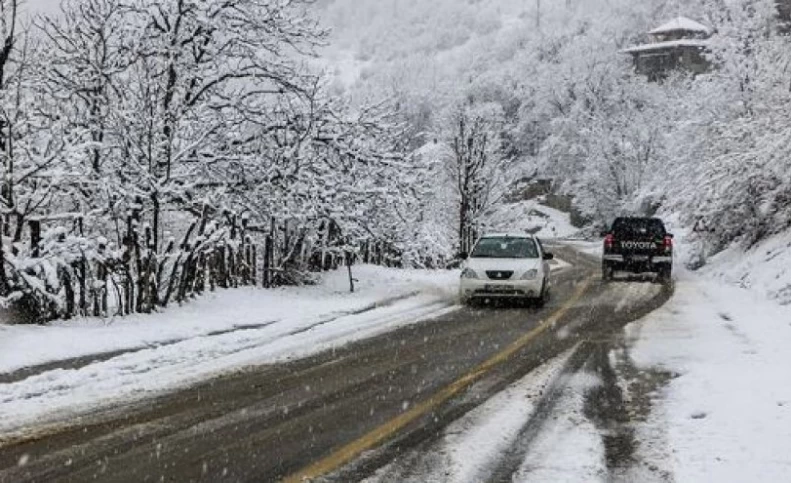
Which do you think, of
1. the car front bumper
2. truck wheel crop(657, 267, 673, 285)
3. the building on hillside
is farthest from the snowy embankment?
the building on hillside

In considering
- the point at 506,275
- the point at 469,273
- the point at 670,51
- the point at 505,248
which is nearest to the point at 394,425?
the point at 506,275

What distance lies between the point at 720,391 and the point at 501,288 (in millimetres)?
9455

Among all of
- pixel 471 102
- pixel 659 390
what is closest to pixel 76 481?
pixel 659 390

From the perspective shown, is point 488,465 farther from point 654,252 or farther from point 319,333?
point 654,252

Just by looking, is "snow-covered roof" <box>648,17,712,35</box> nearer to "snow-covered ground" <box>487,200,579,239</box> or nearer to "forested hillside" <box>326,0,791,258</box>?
"forested hillside" <box>326,0,791,258</box>

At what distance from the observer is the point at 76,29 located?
1546cm

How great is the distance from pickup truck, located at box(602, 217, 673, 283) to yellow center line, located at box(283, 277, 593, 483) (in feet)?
48.2

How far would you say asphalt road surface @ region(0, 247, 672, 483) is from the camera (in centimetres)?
598

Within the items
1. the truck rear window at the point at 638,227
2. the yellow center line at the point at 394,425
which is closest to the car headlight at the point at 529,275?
the yellow center line at the point at 394,425

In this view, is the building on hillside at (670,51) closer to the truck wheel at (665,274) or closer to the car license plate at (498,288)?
the truck wheel at (665,274)

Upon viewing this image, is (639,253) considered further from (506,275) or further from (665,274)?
(506,275)

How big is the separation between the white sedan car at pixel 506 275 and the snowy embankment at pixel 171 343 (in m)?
0.88

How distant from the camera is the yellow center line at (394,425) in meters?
5.89

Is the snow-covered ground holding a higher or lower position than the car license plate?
higher
